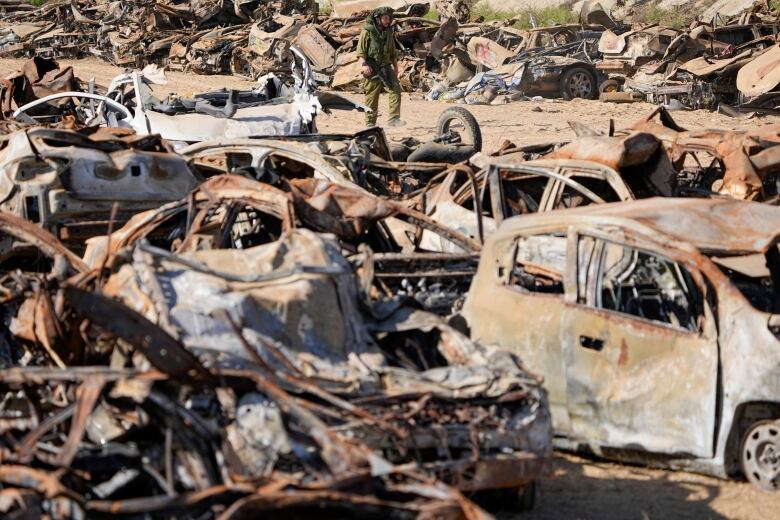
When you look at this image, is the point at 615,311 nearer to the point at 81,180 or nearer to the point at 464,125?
the point at 81,180

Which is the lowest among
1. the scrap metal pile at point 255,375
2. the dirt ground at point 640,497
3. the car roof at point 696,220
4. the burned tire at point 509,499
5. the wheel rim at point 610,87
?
the wheel rim at point 610,87

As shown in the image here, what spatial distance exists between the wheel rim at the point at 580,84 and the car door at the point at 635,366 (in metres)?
18.3

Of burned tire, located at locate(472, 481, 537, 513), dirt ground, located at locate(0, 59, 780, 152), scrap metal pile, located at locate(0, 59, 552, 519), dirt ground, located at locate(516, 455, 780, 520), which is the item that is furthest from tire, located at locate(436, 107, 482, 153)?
burned tire, located at locate(472, 481, 537, 513)

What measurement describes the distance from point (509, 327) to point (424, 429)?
198 centimetres

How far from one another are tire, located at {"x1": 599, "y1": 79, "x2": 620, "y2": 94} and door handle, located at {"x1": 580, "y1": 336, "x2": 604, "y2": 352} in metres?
18.8

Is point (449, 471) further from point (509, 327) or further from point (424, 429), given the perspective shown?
point (509, 327)

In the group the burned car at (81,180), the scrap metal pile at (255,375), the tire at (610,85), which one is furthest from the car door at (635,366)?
the tire at (610,85)

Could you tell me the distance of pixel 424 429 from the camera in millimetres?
5934

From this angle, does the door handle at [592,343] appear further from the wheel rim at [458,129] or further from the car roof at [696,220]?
the wheel rim at [458,129]

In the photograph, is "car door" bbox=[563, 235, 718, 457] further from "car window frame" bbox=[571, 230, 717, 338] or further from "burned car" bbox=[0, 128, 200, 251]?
"burned car" bbox=[0, 128, 200, 251]

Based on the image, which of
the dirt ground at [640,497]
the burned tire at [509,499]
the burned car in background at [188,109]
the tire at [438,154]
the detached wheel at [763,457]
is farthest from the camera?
the burned car in background at [188,109]

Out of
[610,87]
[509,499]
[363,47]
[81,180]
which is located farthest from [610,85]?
[509,499]

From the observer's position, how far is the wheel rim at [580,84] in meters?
25.5

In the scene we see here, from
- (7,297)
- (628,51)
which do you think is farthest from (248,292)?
(628,51)
